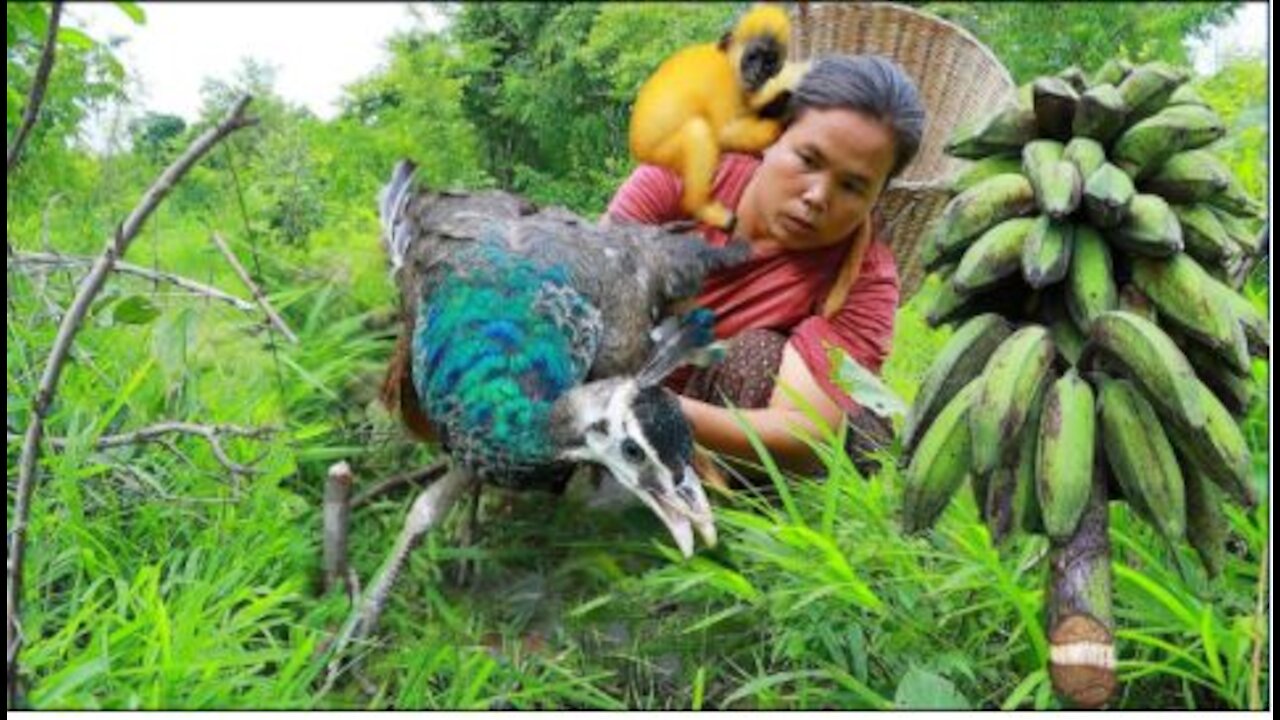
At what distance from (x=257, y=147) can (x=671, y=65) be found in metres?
0.33

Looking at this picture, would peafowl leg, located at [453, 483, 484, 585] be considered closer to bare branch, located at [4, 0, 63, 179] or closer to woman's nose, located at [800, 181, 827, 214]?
woman's nose, located at [800, 181, 827, 214]

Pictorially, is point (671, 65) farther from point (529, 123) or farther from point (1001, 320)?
point (1001, 320)

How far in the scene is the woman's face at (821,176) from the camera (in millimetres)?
1065

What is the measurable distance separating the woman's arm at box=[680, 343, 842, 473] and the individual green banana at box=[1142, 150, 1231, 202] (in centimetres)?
34

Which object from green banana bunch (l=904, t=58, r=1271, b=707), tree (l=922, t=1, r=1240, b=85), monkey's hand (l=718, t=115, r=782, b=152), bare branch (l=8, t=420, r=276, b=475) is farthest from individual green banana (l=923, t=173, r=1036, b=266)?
tree (l=922, t=1, r=1240, b=85)

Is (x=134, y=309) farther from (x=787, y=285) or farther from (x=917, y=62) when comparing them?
(x=917, y=62)

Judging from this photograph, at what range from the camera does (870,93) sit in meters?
1.06

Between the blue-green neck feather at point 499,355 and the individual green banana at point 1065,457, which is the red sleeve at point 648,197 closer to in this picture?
the blue-green neck feather at point 499,355

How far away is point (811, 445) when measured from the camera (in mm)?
1046

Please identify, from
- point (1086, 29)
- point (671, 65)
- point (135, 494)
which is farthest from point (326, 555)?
point (1086, 29)

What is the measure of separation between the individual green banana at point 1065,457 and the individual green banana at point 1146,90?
0.18 meters

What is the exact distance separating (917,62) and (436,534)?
0.65 metres

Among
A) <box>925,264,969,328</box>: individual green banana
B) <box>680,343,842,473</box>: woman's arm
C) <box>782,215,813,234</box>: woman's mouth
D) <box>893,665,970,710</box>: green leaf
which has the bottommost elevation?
<box>893,665,970,710</box>: green leaf

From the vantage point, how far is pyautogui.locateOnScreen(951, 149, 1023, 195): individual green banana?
0.85m
